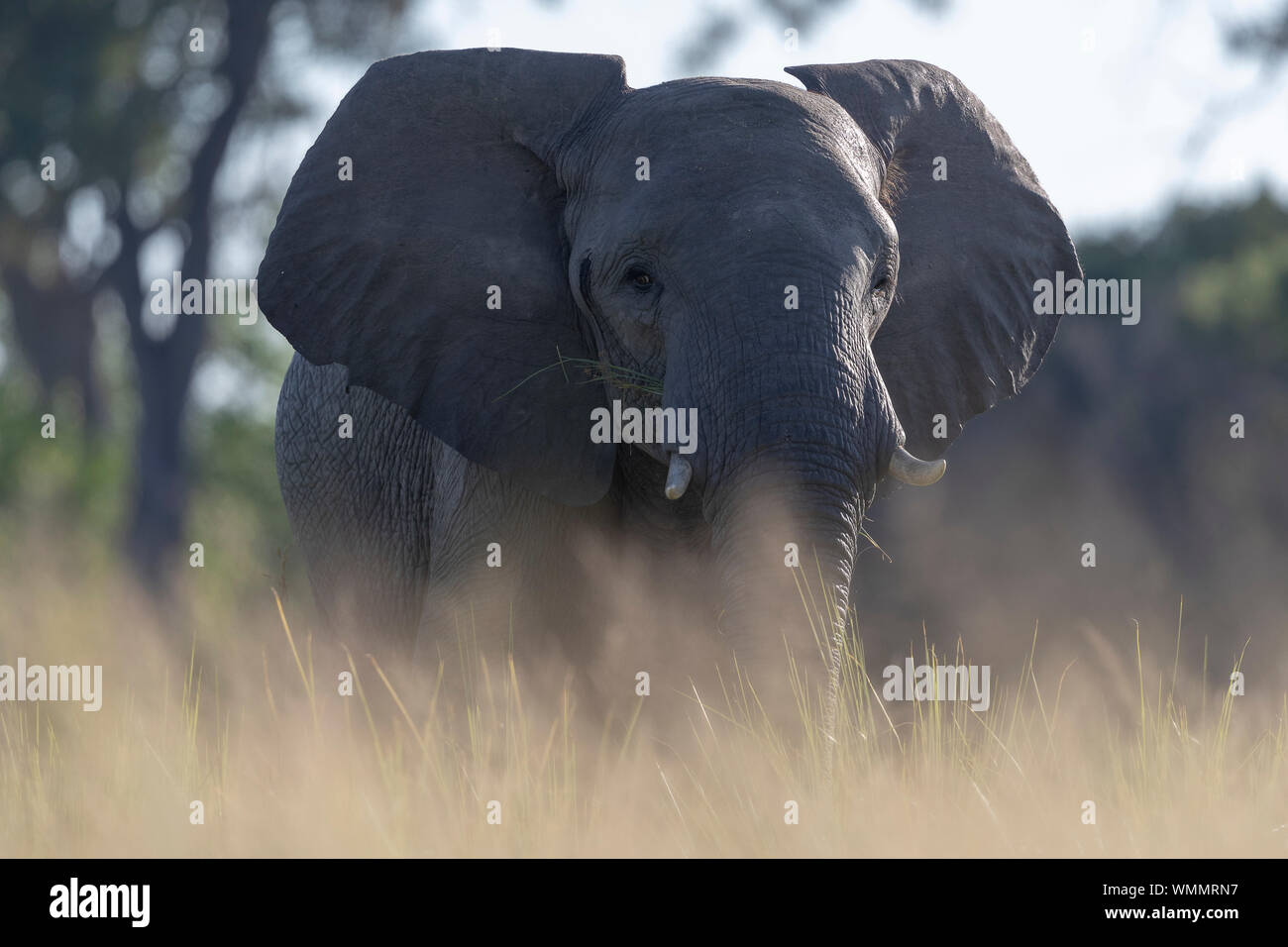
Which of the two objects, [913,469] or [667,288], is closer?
[913,469]

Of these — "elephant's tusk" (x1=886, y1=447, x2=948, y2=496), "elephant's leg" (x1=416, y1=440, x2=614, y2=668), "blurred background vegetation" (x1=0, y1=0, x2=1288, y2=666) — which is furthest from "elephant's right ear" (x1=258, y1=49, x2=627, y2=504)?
"blurred background vegetation" (x1=0, y1=0, x2=1288, y2=666)

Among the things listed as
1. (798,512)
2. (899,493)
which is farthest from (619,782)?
(899,493)

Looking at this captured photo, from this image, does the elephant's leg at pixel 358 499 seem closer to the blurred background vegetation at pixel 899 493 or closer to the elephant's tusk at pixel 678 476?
the elephant's tusk at pixel 678 476

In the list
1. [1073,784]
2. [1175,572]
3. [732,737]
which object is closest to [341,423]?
[732,737]

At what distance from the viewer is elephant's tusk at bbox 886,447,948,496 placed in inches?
166

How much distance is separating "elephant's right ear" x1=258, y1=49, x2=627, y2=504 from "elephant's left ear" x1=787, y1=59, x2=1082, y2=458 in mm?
835

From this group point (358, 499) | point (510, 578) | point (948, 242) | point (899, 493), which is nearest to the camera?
point (510, 578)

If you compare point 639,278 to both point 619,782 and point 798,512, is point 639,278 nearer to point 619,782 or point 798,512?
point 798,512

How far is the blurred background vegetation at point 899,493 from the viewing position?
1675 centimetres

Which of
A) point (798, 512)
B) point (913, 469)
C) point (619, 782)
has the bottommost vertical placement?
point (619, 782)

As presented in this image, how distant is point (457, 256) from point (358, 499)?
64.4 inches

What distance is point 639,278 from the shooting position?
4582mm

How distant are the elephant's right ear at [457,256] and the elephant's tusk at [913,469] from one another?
0.95 m

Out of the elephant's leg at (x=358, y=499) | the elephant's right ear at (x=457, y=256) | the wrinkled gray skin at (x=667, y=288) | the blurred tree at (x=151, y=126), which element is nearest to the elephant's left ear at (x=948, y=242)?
the wrinkled gray skin at (x=667, y=288)
